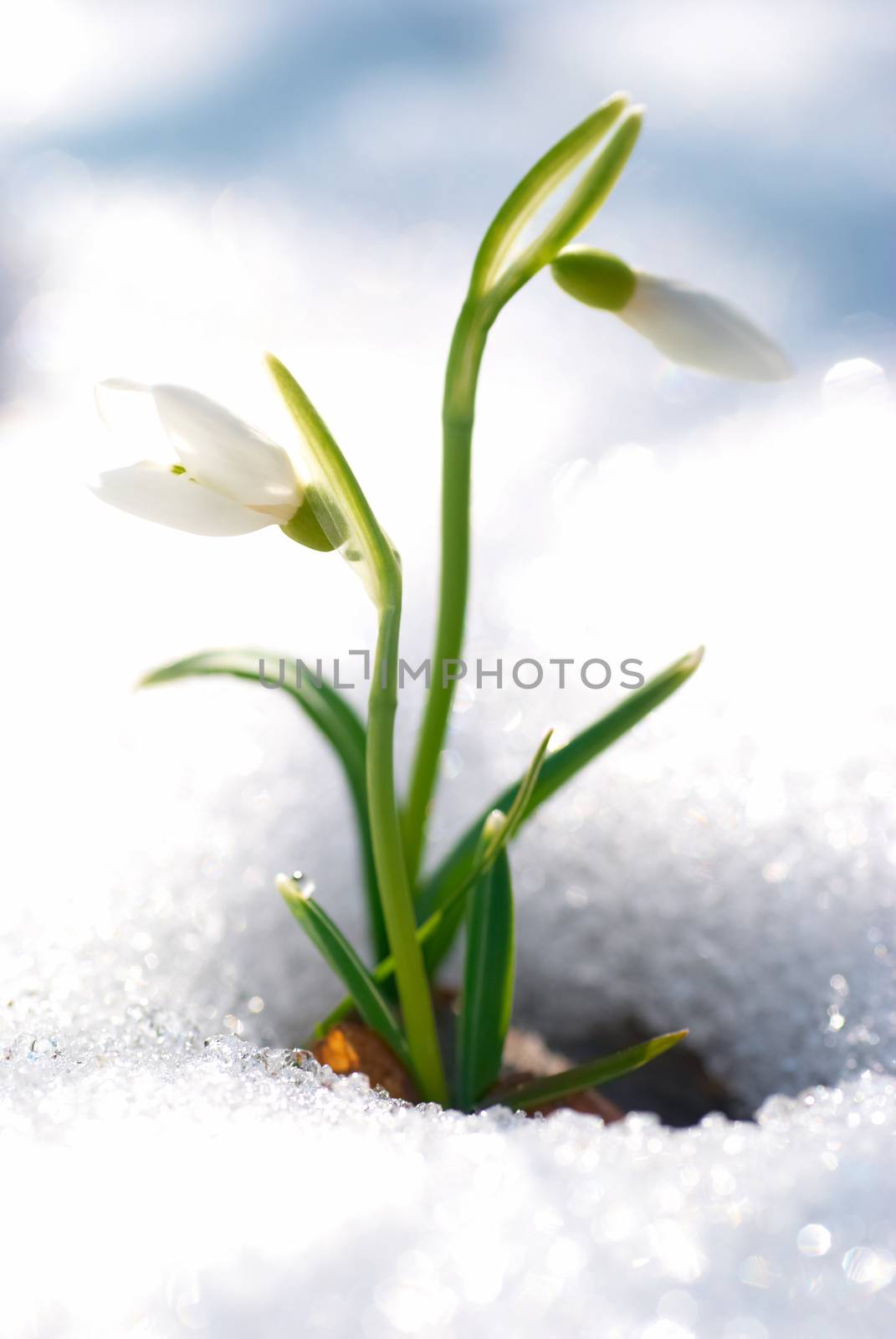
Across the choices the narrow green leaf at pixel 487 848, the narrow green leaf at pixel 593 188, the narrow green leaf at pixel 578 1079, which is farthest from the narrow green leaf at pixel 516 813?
the narrow green leaf at pixel 593 188

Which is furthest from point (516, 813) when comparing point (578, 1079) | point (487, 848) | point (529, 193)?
point (529, 193)

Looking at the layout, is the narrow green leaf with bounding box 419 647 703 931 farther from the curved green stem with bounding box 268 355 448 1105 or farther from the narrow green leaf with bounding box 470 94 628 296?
the narrow green leaf with bounding box 470 94 628 296

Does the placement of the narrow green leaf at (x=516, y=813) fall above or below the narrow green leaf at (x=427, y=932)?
above

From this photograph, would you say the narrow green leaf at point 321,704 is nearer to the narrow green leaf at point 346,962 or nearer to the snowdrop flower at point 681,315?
the narrow green leaf at point 346,962

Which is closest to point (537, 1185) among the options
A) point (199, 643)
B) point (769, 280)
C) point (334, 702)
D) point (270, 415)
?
point (334, 702)

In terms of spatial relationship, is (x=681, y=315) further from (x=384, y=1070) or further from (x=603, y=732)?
(x=384, y=1070)

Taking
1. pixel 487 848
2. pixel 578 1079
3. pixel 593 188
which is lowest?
pixel 578 1079

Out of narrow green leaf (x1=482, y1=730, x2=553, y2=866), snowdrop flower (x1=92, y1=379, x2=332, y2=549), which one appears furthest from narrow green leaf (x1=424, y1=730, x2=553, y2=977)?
snowdrop flower (x1=92, y1=379, x2=332, y2=549)

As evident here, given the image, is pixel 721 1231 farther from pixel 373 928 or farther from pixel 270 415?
pixel 270 415
